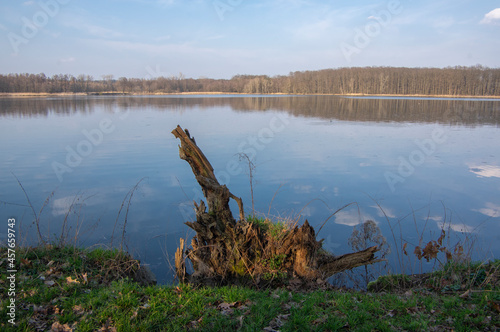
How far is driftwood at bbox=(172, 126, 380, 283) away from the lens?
549cm

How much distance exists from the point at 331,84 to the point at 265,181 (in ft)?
396

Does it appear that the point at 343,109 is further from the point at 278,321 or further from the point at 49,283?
the point at 49,283

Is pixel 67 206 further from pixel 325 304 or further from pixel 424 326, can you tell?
pixel 424 326

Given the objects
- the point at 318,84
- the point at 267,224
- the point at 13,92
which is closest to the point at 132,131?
the point at 267,224

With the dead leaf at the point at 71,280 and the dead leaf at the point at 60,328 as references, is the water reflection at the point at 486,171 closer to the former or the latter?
the dead leaf at the point at 71,280

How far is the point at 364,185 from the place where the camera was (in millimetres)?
10602

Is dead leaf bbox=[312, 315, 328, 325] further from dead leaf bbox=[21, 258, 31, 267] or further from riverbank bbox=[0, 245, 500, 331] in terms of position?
dead leaf bbox=[21, 258, 31, 267]

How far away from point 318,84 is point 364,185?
399 feet

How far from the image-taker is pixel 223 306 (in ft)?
13.3

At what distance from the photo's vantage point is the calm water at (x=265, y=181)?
24.5 ft

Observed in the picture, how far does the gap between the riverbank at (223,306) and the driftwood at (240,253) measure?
747 mm


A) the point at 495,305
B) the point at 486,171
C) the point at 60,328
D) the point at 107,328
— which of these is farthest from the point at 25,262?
the point at 486,171

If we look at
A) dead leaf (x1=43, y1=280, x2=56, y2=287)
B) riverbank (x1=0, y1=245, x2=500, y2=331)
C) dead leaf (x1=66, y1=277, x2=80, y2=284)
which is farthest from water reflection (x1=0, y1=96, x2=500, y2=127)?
dead leaf (x1=43, y1=280, x2=56, y2=287)

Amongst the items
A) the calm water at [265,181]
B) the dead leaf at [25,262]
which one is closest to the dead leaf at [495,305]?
the calm water at [265,181]
